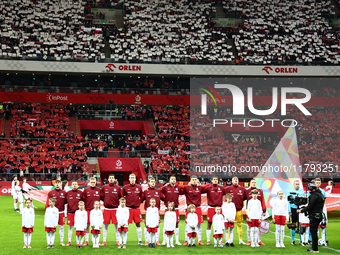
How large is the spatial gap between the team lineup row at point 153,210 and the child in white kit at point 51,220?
4cm

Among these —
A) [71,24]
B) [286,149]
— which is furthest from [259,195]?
[71,24]

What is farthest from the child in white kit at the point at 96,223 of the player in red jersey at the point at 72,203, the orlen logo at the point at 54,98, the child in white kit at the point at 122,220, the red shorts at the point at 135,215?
the orlen logo at the point at 54,98

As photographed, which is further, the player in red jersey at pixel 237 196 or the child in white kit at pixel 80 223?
the player in red jersey at pixel 237 196

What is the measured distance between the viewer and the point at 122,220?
13727mm

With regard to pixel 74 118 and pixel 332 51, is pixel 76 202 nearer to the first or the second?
pixel 74 118

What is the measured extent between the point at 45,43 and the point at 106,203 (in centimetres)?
3245

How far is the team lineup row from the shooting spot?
13.9 m

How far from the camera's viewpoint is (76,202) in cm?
1429

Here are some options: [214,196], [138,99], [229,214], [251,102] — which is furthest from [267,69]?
[229,214]

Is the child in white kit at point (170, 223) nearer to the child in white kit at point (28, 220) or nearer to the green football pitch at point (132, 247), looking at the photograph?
the green football pitch at point (132, 247)

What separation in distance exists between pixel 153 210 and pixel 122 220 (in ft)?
3.32

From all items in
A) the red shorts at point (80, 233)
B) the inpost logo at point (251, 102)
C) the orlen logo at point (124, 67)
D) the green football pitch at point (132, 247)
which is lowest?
the green football pitch at point (132, 247)

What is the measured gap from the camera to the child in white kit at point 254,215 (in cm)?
1422

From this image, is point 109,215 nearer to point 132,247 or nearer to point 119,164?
point 132,247
